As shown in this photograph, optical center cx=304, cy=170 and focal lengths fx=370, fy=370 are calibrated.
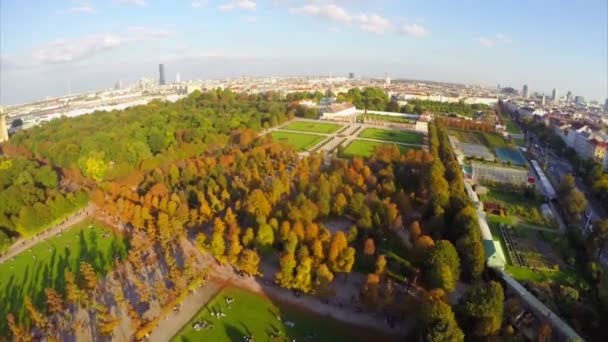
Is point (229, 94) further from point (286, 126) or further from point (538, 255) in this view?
point (538, 255)

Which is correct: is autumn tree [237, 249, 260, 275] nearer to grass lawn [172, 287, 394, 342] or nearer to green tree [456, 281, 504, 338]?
grass lawn [172, 287, 394, 342]

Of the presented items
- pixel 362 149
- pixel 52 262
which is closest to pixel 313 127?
pixel 362 149

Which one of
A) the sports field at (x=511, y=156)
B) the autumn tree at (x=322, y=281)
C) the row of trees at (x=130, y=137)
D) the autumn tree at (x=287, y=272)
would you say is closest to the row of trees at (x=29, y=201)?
the row of trees at (x=130, y=137)

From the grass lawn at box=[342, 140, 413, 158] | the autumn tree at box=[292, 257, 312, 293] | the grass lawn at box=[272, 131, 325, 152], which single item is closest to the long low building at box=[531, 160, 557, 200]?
the grass lawn at box=[342, 140, 413, 158]

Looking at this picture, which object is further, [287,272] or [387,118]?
[387,118]

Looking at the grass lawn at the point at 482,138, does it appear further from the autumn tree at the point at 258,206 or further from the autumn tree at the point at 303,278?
the autumn tree at the point at 303,278

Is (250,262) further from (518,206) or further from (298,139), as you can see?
(298,139)

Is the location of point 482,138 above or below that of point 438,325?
above
